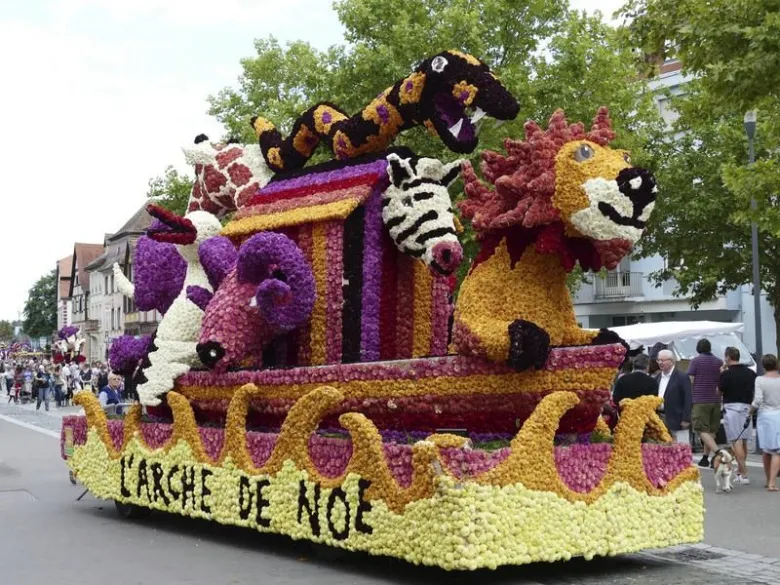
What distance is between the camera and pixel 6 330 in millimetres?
147750

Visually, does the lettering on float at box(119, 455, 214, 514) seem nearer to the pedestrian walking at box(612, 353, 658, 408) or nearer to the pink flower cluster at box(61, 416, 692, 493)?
the pink flower cluster at box(61, 416, 692, 493)

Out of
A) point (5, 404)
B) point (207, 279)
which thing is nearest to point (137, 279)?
point (207, 279)

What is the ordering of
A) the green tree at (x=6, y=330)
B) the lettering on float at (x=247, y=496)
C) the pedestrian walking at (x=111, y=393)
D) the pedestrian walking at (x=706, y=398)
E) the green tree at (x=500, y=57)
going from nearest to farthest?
the lettering on float at (x=247, y=496) → the pedestrian walking at (x=706, y=398) → the pedestrian walking at (x=111, y=393) → the green tree at (x=500, y=57) → the green tree at (x=6, y=330)

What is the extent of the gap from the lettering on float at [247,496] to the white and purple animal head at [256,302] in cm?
107

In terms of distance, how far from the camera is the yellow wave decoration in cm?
729

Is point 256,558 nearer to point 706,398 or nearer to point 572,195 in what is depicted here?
point 572,195

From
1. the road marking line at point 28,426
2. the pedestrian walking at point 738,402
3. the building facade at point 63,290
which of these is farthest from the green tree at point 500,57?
the building facade at point 63,290

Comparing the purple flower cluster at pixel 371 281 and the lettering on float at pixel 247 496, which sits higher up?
the purple flower cluster at pixel 371 281

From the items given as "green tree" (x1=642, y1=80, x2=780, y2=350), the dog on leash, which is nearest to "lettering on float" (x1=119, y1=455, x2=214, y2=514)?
the dog on leash

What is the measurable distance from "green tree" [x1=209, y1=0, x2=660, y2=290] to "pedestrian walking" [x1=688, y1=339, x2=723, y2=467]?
9748 millimetres

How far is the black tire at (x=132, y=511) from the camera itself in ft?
37.2

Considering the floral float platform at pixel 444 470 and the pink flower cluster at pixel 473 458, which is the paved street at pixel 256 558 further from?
the pink flower cluster at pixel 473 458

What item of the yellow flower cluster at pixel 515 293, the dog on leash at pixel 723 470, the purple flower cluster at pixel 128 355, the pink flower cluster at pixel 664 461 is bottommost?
the dog on leash at pixel 723 470

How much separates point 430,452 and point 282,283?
8.66ft
